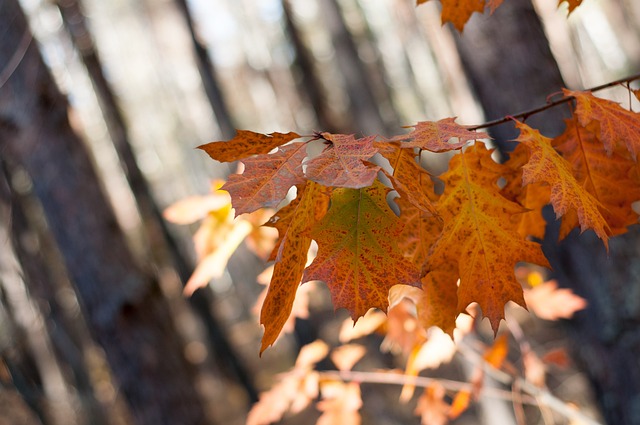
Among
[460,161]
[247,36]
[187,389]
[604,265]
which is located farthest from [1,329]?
[247,36]

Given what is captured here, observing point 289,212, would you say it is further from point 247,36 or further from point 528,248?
point 247,36

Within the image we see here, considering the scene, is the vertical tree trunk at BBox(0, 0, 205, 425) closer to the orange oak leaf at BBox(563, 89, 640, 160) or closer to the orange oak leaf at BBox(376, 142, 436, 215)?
the orange oak leaf at BBox(376, 142, 436, 215)

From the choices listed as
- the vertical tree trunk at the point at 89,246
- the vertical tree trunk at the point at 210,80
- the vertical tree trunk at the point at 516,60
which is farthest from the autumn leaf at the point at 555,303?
the vertical tree trunk at the point at 210,80

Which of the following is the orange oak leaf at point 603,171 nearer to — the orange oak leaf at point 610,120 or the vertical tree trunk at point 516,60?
the orange oak leaf at point 610,120

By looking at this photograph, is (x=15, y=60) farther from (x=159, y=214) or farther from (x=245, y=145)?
(x=159, y=214)

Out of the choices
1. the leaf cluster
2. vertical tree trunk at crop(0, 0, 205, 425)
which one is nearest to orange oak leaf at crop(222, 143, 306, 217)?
the leaf cluster

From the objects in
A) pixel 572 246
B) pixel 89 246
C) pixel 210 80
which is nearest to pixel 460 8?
pixel 572 246

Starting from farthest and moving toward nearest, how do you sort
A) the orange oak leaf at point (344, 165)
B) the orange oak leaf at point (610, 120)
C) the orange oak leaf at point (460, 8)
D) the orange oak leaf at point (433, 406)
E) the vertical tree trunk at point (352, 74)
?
the vertical tree trunk at point (352, 74)
the orange oak leaf at point (433, 406)
the orange oak leaf at point (460, 8)
the orange oak leaf at point (610, 120)
the orange oak leaf at point (344, 165)
